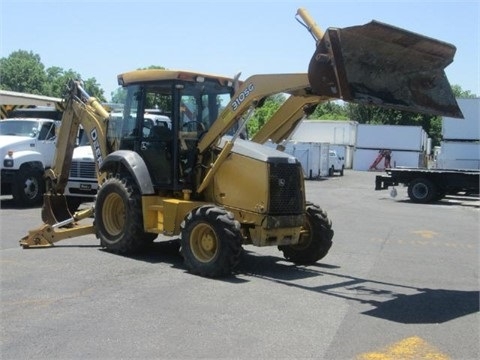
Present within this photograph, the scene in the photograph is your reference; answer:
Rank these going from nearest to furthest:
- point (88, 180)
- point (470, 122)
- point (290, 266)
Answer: point (290, 266) < point (88, 180) < point (470, 122)

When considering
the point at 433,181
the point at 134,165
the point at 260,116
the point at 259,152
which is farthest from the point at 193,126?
the point at 260,116

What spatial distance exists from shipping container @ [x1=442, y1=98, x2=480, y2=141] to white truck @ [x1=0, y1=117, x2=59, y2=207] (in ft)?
57.7

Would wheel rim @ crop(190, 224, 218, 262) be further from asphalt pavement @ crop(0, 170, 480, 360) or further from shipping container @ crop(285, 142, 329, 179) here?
shipping container @ crop(285, 142, 329, 179)

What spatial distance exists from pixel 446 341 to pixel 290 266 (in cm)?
382

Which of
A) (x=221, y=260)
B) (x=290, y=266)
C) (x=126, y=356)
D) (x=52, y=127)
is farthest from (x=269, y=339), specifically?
(x=52, y=127)

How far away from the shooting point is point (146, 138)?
32.7ft

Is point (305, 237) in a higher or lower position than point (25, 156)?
lower

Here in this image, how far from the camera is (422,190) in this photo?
24109mm

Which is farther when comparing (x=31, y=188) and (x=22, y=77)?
(x=22, y=77)

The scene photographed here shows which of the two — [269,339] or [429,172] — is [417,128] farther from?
[269,339]

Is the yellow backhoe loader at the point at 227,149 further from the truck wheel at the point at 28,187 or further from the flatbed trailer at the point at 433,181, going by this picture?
the flatbed trailer at the point at 433,181

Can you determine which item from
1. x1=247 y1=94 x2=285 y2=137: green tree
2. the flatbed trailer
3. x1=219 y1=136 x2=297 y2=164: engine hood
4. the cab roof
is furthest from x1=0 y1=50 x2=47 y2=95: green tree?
x1=219 y1=136 x2=297 y2=164: engine hood

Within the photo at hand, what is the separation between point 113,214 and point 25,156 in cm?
736

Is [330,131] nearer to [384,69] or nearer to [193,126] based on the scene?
[193,126]
